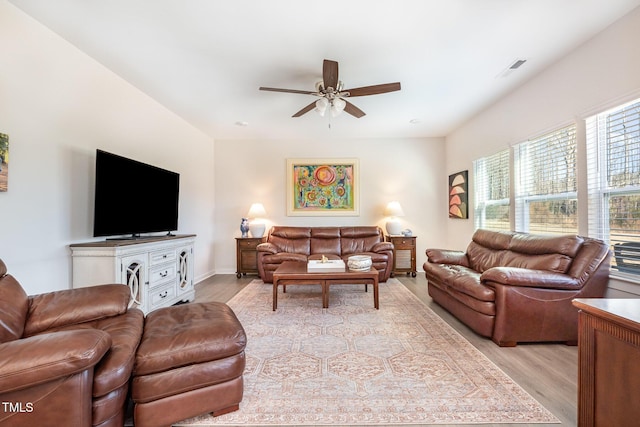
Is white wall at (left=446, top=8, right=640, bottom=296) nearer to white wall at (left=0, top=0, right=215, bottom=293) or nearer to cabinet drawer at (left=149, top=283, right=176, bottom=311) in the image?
cabinet drawer at (left=149, top=283, right=176, bottom=311)

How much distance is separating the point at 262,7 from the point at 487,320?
3.12 meters

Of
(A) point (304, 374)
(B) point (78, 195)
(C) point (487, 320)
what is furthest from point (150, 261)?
(C) point (487, 320)

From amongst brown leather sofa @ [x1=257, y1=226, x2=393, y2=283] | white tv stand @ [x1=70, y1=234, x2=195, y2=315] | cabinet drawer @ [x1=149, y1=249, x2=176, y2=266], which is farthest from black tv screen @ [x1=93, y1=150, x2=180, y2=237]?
brown leather sofa @ [x1=257, y1=226, x2=393, y2=283]

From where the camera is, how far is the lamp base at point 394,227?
5.03 meters

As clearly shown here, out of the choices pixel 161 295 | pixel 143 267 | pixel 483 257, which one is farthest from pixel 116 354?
pixel 483 257

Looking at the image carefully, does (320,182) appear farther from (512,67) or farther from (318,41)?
(512,67)

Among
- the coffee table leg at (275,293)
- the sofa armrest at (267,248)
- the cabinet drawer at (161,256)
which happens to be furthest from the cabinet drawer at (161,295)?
the sofa armrest at (267,248)

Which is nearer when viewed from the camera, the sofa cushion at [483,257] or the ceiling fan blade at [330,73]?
the ceiling fan blade at [330,73]

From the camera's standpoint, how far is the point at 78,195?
2.45 meters

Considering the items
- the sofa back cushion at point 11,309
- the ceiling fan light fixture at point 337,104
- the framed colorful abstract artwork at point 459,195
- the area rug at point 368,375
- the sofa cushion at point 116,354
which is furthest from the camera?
the framed colorful abstract artwork at point 459,195

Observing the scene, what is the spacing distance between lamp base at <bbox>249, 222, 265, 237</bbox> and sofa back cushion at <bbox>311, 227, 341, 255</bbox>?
3.18ft

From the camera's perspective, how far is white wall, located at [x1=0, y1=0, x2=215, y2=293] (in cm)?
195

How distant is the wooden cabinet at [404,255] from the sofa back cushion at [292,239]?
1.60 m

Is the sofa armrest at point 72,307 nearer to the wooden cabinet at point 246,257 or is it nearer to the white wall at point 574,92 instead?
the wooden cabinet at point 246,257
